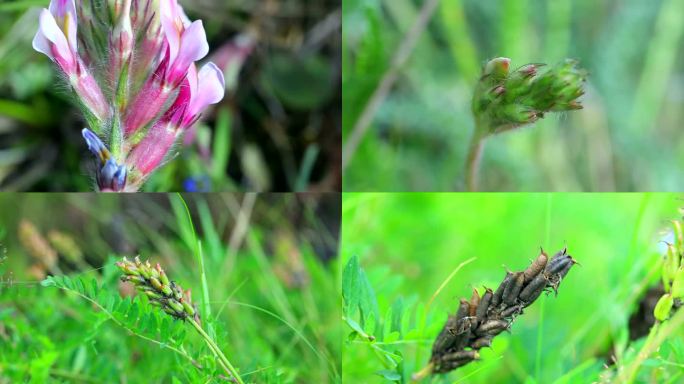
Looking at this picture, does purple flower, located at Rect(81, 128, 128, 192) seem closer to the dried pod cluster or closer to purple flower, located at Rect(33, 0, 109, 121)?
purple flower, located at Rect(33, 0, 109, 121)

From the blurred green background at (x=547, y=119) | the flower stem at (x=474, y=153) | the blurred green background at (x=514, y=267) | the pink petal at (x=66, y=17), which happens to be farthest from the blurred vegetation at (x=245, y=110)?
the pink petal at (x=66, y=17)

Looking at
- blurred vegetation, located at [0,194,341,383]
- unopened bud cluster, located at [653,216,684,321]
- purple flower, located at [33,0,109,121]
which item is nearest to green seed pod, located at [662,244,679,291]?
unopened bud cluster, located at [653,216,684,321]

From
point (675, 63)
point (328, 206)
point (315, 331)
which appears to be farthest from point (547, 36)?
point (315, 331)

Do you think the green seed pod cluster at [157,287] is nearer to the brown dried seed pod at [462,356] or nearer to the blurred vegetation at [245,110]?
the brown dried seed pod at [462,356]

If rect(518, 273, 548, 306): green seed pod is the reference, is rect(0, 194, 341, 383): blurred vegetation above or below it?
below

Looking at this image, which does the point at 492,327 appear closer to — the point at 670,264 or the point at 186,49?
the point at 670,264
